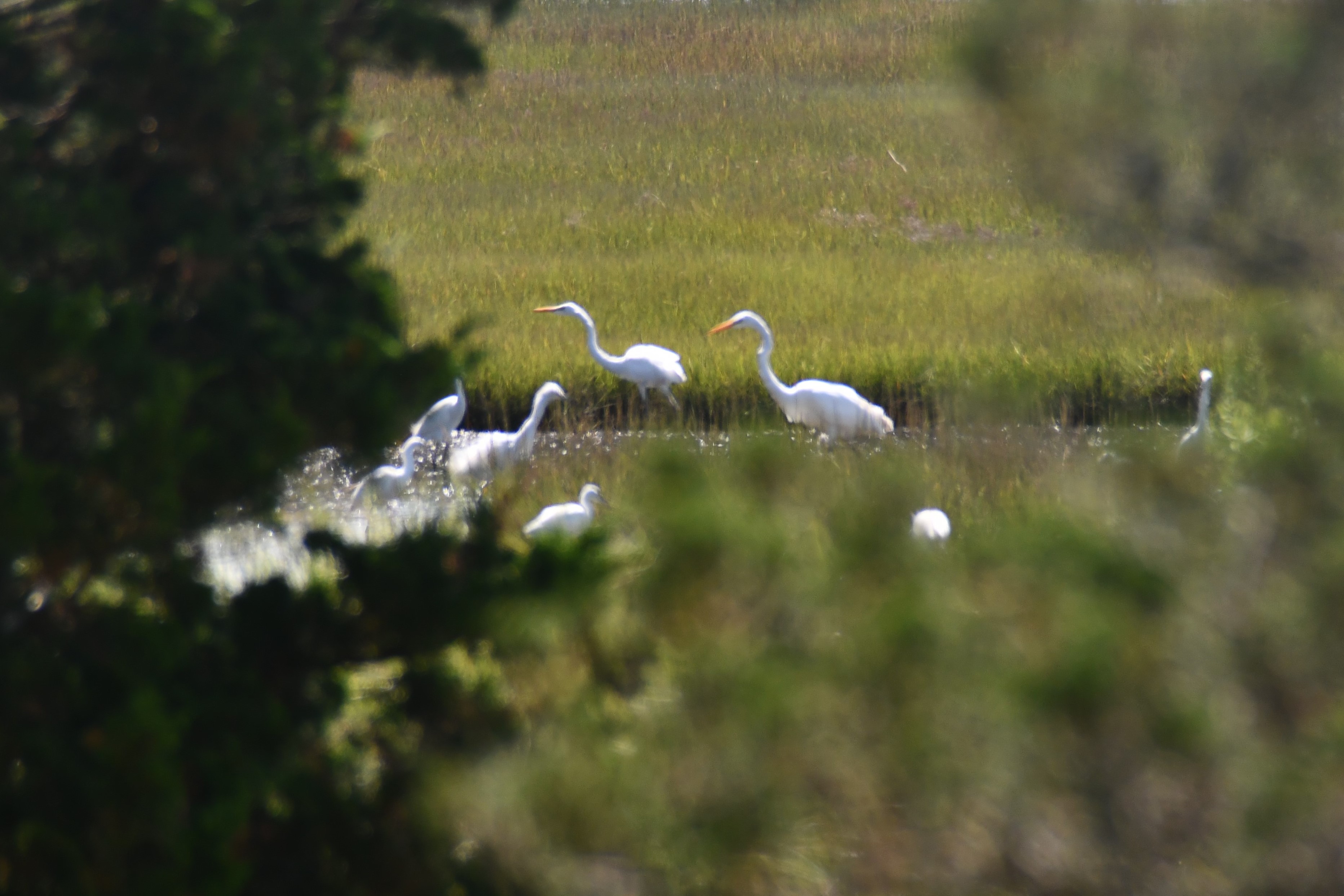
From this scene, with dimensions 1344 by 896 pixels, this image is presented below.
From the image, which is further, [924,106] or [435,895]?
[924,106]

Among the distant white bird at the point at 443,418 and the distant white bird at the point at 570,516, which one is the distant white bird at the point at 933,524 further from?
the distant white bird at the point at 443,418

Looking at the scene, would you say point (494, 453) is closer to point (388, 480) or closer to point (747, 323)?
point (388, 480)

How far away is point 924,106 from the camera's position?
306 cm

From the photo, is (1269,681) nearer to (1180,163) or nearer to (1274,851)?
(1274,851)

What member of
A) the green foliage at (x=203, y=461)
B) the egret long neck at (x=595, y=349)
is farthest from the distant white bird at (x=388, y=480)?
the green foliage at (x=203, y=461)

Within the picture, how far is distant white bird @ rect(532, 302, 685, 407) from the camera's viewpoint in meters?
8.50

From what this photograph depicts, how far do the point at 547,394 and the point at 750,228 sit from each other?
7.28m

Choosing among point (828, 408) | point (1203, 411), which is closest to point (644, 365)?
point (828, 408)

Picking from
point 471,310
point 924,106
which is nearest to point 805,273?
point 471,310

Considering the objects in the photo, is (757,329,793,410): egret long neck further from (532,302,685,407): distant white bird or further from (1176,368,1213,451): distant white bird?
(1176,368,1213,451): distant white bird

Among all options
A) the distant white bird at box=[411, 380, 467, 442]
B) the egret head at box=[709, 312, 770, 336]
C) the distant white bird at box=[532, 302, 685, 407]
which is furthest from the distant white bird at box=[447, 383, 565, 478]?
the egret head at box=[709, 312, 770, 336]

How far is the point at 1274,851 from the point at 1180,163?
3.03 ft

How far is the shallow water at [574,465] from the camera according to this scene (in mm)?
5734

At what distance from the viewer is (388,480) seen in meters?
7.01
